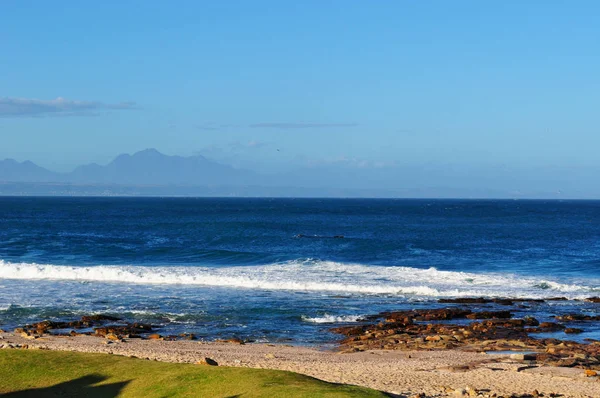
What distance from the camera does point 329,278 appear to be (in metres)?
44.1

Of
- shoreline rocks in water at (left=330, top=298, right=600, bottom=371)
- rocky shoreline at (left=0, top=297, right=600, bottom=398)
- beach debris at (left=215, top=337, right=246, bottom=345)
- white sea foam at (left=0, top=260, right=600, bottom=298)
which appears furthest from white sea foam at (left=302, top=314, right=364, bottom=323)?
white sea foam at (left=0, top=260, right=600, bottom=298)

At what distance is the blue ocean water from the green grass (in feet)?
39.1

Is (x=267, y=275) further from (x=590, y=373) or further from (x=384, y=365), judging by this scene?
(x=590, y=373)

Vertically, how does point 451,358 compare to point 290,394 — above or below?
below

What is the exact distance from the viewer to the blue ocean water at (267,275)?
31.0m

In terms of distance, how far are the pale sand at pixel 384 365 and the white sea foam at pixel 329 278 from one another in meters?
15.3

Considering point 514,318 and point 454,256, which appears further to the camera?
point 454,256

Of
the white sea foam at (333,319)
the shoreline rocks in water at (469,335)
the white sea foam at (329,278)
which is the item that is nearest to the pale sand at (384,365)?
the shoreline rocks in water at (469,335)

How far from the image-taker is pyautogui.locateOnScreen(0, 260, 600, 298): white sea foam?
39844mm

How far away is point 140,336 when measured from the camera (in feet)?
85.1

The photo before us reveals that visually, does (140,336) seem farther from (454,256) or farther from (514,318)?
(454,256)

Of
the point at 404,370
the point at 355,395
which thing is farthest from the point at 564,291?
the point at 355,395

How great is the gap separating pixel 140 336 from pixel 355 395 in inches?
591

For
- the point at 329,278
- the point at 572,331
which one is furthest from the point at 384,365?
the point at 329,278
